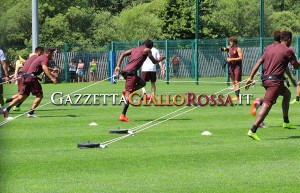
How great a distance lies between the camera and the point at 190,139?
1580cm

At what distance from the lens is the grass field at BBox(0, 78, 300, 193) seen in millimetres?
10734

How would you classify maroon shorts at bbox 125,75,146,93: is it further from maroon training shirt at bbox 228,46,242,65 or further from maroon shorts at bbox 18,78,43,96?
maroon training shirt at bbox 228,46,242,65

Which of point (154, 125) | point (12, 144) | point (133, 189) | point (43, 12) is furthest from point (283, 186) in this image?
point (43, 12)

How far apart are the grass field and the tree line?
120 ft

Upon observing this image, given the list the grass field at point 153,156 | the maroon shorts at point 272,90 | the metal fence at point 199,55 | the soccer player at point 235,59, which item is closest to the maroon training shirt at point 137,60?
the grass field at point 153,156

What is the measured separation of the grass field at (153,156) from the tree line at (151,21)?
36.4 metres

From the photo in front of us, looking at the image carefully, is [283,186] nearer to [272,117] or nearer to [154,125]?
[154,125]

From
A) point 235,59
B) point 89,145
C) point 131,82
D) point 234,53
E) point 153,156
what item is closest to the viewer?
point 153,156

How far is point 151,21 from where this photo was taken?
70.1m

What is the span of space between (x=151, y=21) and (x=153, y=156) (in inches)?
2254

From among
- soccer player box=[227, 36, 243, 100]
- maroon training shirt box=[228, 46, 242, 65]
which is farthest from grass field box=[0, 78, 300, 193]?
maroon training shirt box=[228, 46, 242, 65]

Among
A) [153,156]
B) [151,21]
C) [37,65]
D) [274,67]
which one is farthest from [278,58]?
[151,21]

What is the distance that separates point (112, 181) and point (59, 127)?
765cm

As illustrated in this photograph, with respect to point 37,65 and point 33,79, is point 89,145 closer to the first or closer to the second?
point 33,79
